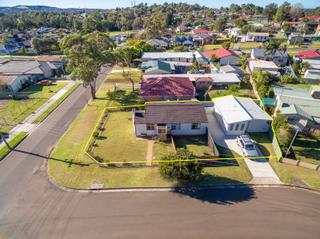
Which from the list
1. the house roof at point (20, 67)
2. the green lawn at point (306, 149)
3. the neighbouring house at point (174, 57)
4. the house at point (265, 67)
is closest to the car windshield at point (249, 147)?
the green lawn at point (306, 149)

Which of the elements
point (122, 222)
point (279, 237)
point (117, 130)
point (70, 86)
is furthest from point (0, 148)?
point (279, 237)

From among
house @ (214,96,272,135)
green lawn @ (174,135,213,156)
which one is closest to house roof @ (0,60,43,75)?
green lawn @ (174,135,213,156)

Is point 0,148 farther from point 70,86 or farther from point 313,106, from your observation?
point 313,106

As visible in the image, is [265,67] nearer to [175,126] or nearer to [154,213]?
[175,126]

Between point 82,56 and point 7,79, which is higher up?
point 82,56


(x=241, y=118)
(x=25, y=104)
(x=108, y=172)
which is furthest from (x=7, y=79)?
(x=241, y=118)

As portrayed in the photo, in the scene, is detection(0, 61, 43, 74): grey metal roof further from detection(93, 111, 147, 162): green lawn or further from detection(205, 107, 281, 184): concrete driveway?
detection(205, 107, 281, 184): concrete driveway
